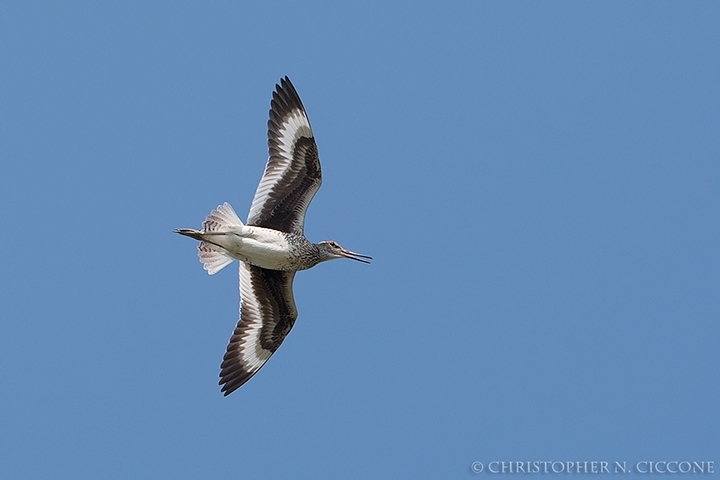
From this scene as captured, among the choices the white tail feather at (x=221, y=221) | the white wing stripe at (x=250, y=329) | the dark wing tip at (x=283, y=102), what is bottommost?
the white wing stripe at (x=250, y=329)

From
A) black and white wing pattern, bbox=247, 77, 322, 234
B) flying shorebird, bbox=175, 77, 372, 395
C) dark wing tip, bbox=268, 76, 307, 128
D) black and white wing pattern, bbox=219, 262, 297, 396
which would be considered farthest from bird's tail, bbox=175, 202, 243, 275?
dark wing tip, bbox=268, 76, 307, 128

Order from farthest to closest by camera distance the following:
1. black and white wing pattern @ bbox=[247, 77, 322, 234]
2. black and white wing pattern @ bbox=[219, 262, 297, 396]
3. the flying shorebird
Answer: black and white wing pattern @ bbox=[219, 262, 297, 396]
black and white wing pattern @ bbox=[247, 77, 322, 234]
the flying shorebird

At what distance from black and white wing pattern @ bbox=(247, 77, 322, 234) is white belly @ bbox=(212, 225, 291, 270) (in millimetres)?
242

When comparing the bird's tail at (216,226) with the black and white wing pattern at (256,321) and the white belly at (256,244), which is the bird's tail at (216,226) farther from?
the black and white wing pattern at (256,321)

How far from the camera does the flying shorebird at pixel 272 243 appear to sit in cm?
1188

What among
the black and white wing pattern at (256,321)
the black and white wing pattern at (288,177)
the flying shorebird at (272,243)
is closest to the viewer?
the flying shorebird at (272,243)

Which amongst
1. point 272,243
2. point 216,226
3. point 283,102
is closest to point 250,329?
point 272,243

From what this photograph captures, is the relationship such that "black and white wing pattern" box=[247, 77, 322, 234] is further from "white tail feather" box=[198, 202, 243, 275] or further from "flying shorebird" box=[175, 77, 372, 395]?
"white tail feather" box=[198, 202, 243, 275]

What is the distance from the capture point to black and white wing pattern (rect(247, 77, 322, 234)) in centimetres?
1221

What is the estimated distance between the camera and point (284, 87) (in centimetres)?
1262

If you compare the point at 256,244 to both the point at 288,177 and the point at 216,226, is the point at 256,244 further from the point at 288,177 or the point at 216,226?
the point at 288,177

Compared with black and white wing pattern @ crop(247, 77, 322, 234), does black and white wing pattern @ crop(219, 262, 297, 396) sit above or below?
below

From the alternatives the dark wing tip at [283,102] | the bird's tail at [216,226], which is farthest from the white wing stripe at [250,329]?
the dark wing tip at [283,102]

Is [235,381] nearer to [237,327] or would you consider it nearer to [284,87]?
[237,327]
